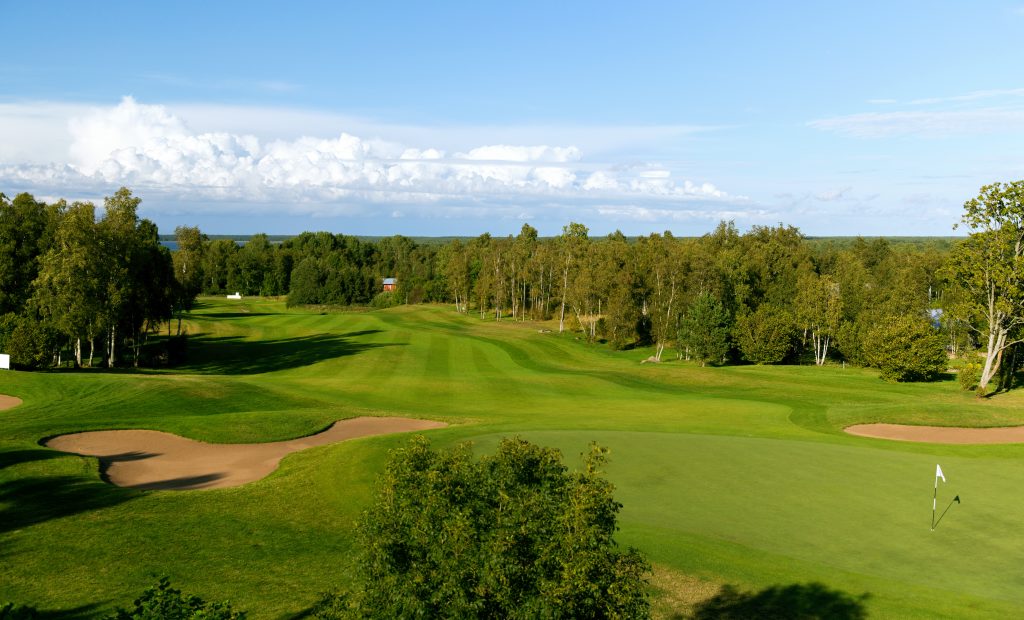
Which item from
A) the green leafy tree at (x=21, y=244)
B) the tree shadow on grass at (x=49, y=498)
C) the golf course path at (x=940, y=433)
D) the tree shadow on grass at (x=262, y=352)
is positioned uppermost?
the green leafy tree at (x=21, y=244)

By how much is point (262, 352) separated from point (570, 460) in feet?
185

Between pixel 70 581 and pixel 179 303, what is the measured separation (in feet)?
204

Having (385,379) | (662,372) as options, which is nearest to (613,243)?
(662,372)

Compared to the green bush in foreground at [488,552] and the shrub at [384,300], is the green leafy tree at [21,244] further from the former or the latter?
the shrub at [384,300]

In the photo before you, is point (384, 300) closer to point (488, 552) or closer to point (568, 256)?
point (568, 256)

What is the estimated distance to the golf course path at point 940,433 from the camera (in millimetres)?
36156

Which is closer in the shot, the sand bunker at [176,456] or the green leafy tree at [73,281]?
the sand bunker at [176,456]

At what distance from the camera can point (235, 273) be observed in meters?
177

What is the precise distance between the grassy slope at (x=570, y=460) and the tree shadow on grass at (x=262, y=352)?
55.0 feet

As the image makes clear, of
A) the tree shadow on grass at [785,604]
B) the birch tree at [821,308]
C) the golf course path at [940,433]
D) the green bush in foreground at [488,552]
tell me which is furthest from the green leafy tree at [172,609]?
the birch tree at [821,308]

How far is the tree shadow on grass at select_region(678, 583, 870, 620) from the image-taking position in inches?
612

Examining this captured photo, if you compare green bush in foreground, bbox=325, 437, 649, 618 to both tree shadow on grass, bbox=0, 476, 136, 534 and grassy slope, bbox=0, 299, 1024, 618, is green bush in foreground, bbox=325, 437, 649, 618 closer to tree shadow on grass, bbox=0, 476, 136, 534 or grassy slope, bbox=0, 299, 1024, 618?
grassy slope, bbox=0, 299, 1024, 618

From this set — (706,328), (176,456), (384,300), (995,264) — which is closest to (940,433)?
(995,264)

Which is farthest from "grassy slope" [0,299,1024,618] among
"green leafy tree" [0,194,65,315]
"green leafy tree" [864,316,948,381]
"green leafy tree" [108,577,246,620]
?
"green leafy tree" [0,194,65,315]
